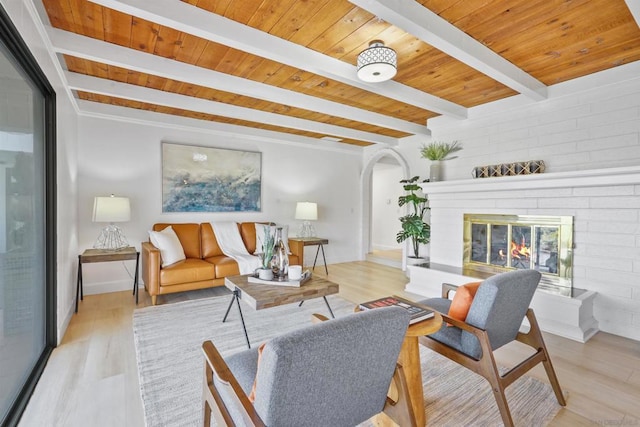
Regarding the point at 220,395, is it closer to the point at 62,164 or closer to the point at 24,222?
the point at 24,222

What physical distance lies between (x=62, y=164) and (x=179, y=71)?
132cm

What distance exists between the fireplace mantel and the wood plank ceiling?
34.0 inches

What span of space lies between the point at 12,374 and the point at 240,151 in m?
3.72

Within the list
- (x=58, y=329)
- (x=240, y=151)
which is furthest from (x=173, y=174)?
(x=58, y=329)

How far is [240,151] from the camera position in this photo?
4855 mm

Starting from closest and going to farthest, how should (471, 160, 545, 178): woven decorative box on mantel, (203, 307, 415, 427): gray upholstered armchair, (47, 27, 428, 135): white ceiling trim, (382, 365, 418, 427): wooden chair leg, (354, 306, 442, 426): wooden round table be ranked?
(203, 307, 415, 427): gray upholstered armchair < (382, 365, 418, 427): wooden chair leg < (354, 306, 442, 426): wooden round table < (47, 27, 428, 135): white ceiling trim < (471, 160, 545, 178): woven decorative box on mantel

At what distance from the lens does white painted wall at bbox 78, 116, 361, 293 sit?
3.82 meters

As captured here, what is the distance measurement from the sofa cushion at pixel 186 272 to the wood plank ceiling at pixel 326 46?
72.4 inches

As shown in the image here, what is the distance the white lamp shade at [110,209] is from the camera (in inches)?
134

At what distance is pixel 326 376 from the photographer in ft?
3.05

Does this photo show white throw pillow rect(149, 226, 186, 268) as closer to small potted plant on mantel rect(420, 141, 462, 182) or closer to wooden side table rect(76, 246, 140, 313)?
wooden side table rect(76, 246, 140, 313)

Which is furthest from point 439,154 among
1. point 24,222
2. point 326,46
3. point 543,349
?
point 24,222

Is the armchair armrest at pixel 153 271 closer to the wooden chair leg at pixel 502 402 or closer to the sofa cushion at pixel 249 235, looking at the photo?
the sofa cushion at pixel 249 235

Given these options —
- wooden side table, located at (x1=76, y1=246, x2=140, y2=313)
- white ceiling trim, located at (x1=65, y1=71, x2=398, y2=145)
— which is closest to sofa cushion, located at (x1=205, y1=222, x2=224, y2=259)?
wooden side table, located at (x1=76, y1=246, x2=140, y2=313)
